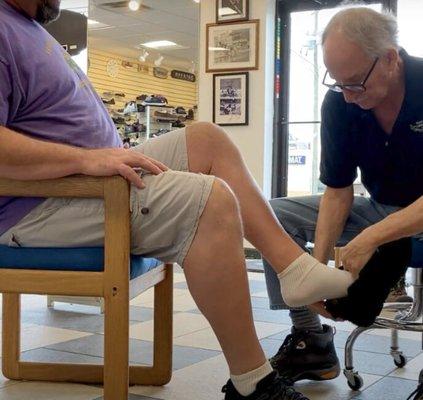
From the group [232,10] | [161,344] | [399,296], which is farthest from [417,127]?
[232,10]

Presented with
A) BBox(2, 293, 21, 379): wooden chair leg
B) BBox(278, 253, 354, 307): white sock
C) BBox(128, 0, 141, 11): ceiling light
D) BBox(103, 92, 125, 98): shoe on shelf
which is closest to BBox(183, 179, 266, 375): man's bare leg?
BBox(278, 253, 354, 307): white sock

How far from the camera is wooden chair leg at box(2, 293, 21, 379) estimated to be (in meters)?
1.94

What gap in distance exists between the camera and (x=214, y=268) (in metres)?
1.33

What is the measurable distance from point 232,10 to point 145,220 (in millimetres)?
5054

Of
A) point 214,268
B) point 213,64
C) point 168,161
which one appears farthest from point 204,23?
point 214,268

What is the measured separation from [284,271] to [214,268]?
0.19 metres

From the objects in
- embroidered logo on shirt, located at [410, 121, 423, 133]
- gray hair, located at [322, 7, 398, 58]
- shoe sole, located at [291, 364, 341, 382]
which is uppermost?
gray hair, located at [322, 7, 398, 58]

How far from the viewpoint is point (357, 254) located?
1.44 meters

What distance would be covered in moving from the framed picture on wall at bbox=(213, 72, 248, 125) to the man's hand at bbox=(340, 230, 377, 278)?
4.63 metres

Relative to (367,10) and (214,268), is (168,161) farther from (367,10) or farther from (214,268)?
(367,10)

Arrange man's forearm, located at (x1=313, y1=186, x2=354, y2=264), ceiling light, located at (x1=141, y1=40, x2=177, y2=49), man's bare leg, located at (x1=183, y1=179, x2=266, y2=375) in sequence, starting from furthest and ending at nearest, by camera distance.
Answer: ceiling light, located at (x1=141, y1=40, x2=177, y2=49), man's forearm, located at (x1=313, y1=186, x2=354, y2=264), man's bare leg, located at (x1=183, y1=179, x2=266, y2=375)

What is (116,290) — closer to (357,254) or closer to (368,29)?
(357,254)

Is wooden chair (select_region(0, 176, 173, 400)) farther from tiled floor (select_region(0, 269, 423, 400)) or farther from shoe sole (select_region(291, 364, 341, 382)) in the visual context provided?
shoe sole (select_region(291, 364, 341, 382))

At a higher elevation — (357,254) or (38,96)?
(38,96)
